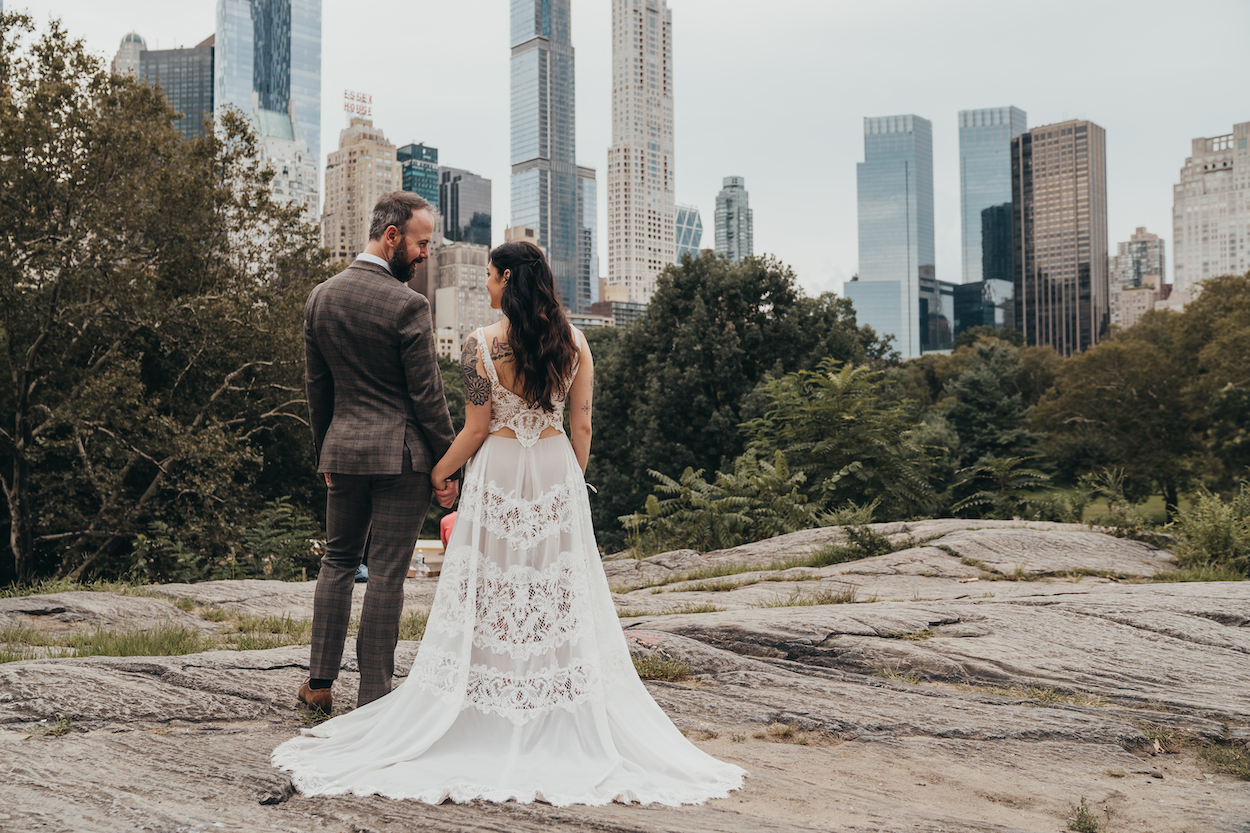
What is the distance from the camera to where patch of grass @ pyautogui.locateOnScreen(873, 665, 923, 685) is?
16.2 ft

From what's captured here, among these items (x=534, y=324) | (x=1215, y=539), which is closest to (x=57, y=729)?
(x=534, y=324)

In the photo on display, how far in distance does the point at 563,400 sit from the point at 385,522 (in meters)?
1.00

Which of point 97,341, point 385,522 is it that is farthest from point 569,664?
point 97,341

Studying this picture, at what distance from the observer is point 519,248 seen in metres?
3.96

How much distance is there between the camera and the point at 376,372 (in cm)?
407

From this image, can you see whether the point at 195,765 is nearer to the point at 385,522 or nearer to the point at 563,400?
the point at 385,522

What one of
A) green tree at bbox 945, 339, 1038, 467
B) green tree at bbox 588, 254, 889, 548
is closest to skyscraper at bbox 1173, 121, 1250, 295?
green tree at bbox 945, 339, 1038, 467

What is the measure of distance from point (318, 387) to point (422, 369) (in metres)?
0.56

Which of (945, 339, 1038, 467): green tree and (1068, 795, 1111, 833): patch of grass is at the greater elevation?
(945, 339, 1038, 467): green tree

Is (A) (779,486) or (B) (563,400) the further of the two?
(A) (779,486)

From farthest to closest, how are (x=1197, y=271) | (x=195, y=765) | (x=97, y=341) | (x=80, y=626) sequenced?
(x=1197, y=271) < (x=97, y=341) < (x=80, y=626) < (x=195, y=765)

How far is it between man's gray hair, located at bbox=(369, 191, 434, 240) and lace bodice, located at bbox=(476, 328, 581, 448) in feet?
2.18

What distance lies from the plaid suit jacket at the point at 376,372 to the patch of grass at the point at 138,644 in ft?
6.46

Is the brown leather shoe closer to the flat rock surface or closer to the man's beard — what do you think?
the flat rock surface
